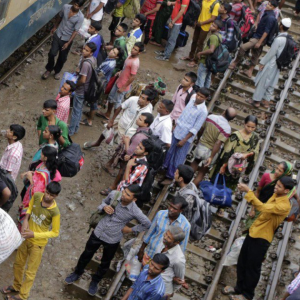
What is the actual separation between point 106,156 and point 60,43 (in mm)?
2470

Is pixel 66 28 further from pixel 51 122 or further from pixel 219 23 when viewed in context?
pixel 51 122

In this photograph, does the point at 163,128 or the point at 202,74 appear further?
the point at 202,74

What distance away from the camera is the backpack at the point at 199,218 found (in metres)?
8.86

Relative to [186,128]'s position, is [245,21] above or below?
above

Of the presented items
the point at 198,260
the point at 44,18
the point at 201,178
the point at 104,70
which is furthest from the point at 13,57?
the point at 198,260

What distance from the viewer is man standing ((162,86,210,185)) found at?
32.9 feet

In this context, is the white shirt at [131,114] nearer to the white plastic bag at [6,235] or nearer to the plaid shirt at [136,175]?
the plaid shirt at [136,175]

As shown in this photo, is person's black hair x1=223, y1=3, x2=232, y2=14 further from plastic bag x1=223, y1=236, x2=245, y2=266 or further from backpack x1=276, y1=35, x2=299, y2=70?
plastic bag x1=223, y1=236, x2=245, y2=266

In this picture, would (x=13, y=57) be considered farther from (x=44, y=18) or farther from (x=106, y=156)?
(x=106, y=156)

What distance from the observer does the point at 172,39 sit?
47.1 ft

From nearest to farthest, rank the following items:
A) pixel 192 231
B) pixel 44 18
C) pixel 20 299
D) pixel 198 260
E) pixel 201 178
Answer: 1. pixel 20 299
2. pixel 192 231
3. pixel 198 260
4. pixel 201 178
5. pixel 44 18

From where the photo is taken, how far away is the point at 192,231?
902 centimetres

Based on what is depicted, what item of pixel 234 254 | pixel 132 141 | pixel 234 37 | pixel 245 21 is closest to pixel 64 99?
pixel 132 141

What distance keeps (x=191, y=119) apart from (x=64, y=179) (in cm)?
225
